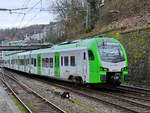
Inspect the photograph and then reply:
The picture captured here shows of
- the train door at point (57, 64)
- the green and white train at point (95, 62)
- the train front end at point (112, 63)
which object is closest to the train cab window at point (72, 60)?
the green and white train at point (95, 62)

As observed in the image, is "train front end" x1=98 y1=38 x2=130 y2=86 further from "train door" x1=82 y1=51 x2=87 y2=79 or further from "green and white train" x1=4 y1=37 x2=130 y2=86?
"train door" x1=82 y1=51 x2=87 y2=79

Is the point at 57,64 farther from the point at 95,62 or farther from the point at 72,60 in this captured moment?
the point at 95,62

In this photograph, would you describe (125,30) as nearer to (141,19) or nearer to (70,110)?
(141,19)

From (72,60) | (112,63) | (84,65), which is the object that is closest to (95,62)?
(112,63)

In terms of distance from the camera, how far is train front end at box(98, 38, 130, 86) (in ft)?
39.3

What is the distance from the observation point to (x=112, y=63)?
12117 millimetres

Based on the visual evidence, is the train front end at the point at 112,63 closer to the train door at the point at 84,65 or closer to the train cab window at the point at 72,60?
the train door at the point at 84,65

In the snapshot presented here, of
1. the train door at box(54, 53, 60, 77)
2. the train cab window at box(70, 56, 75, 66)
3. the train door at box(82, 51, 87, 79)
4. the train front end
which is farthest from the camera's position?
Answer: the train door at box(54, 53, 60, 77)

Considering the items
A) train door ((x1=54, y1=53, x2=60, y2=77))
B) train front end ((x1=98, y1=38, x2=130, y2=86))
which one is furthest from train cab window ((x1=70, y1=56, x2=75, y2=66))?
train front end ((x1=98, y1=38, x2=130, y2=86))

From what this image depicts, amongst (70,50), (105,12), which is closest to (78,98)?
(70,50)

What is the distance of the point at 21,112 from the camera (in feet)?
27.5

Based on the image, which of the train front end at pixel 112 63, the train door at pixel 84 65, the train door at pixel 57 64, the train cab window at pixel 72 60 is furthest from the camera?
the train door at pixel 57 64

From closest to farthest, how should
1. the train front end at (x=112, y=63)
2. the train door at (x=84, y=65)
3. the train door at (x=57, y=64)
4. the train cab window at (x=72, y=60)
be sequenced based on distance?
the train front end at (x=112, y=63) < the train door at (x=84, y=65) < the train cab window at (x=72, y=60) < the train door at (x=57, y=64)

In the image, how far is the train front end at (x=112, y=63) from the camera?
1197 centimetres
